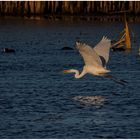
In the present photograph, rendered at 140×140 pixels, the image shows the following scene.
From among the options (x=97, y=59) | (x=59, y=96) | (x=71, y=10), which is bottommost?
(x=71, y=10)

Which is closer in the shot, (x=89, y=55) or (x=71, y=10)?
(x=89, y=55)

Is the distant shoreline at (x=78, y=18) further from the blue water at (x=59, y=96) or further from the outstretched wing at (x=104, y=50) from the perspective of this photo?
the outstretched wing at (x=104, y=50)

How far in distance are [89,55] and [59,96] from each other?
9.75 feet

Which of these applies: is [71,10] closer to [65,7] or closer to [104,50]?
[65,7]

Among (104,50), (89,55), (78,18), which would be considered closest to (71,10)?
(78,18)

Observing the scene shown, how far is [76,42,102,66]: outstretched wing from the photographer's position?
1392cm

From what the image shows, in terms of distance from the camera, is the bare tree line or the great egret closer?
the great egret

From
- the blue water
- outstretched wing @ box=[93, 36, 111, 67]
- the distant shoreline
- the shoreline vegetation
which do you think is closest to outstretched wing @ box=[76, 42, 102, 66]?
outstretched wing @ box=[93, 36, 111, 67]

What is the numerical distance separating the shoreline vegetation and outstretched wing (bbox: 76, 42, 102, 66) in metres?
32.3

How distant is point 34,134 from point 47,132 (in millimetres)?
270

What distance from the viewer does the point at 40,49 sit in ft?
98.1

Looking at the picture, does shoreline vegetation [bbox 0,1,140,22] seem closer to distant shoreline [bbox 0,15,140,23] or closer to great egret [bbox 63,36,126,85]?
distant shoreline [bbox 0,15,140,23]

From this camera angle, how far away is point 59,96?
689 inches

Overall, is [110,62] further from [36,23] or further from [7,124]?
[36,23]
